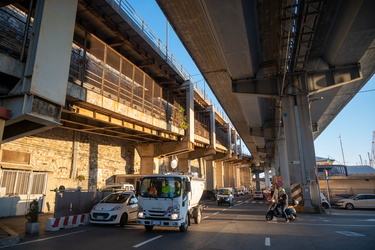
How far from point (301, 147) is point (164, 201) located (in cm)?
1380

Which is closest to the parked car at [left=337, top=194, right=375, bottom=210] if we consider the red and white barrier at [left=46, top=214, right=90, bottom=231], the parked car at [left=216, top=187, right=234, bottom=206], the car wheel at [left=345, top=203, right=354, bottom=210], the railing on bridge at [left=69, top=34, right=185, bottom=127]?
the car wheel at [left=345, top=203, right=354, bottom=210]

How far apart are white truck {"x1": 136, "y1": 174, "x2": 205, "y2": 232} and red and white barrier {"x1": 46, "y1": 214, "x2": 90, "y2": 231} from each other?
12.7ft

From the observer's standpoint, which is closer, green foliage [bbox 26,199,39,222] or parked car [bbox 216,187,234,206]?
green foliage [bbox 26,199,39,222]

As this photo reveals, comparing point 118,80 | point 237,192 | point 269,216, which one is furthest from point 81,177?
point 237,192

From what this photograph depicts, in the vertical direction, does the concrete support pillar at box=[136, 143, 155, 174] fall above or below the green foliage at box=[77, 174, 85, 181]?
above

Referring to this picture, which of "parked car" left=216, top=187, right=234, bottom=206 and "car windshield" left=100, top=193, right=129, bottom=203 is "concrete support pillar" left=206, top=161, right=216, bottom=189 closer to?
"parked car" left=216, top=187, right=234, bottom=206

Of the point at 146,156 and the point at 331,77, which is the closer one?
the point at 331,77

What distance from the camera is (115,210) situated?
12203 mm

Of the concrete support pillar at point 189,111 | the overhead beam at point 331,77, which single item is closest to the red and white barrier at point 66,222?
the concrete support pillar at point 189,111

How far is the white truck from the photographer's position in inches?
392

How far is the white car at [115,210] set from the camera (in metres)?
12.1

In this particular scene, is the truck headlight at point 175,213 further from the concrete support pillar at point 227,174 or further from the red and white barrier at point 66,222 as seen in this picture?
the concrete support pillar at point 227,174

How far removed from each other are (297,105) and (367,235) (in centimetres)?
1266

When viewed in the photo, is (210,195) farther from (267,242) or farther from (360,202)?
(267,242)
